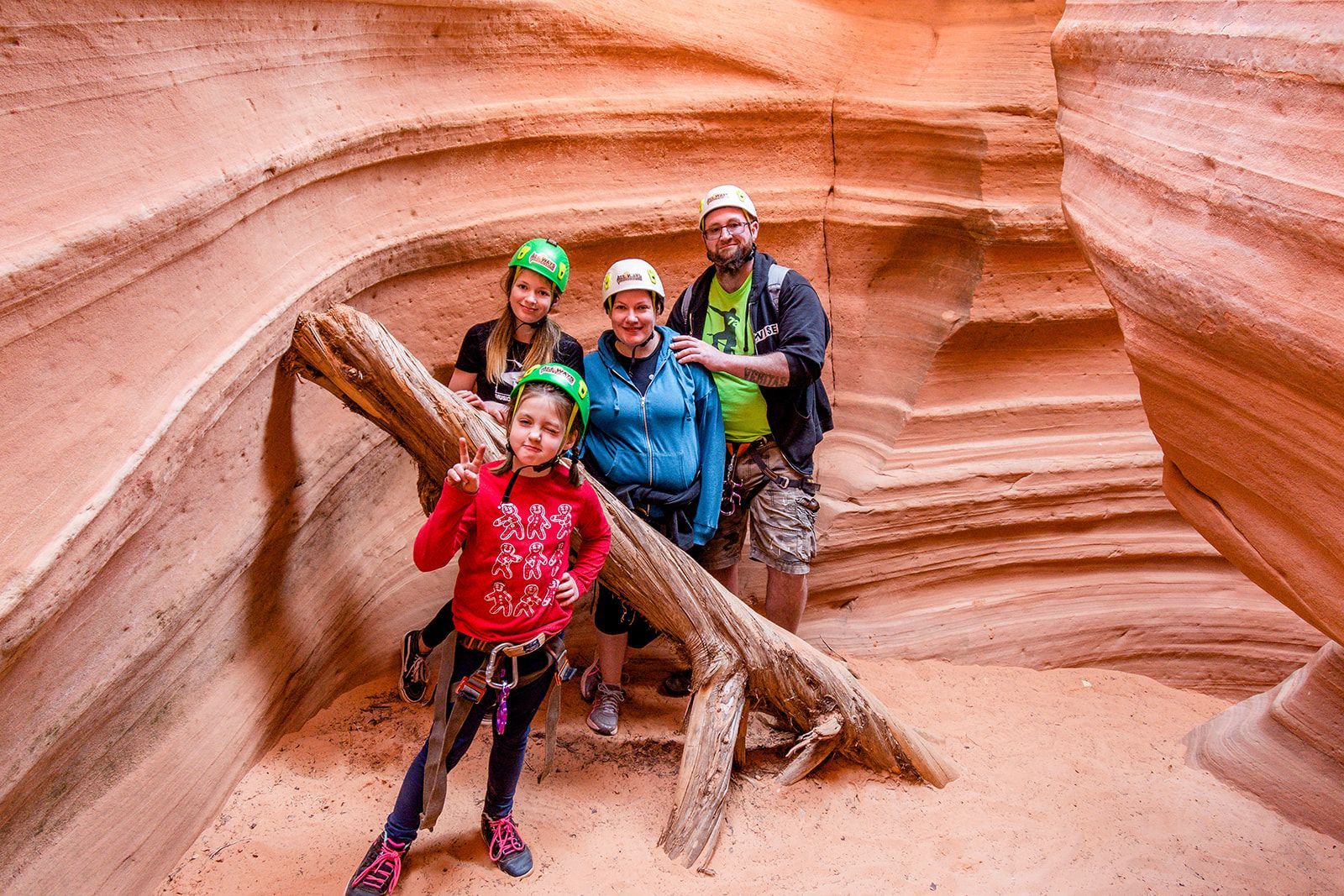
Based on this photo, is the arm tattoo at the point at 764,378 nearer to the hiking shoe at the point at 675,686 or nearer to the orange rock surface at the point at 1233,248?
the orange rock surface at the point at 1233,248

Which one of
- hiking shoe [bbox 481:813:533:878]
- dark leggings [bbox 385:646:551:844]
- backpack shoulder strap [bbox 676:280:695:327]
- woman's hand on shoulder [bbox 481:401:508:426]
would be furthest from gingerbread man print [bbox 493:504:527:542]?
backpack shoulder strap [bbox 676:280:695:327]

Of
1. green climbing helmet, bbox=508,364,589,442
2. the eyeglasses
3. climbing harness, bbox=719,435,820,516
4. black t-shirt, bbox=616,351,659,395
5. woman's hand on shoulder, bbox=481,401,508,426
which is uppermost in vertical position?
the eyeglasses

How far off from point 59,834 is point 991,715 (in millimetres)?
3465

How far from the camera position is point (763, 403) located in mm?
3775

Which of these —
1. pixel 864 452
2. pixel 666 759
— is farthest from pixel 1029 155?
pixel 666 759

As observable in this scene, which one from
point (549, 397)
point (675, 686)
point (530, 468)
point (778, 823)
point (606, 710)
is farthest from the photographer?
point (675, 686)

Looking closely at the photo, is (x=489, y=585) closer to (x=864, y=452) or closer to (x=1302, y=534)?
(x=1302, y=534)

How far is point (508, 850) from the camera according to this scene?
9.88 ft

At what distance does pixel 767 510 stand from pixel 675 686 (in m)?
0.85

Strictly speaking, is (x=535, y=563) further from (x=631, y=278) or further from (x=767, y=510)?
(x=767, y=510)

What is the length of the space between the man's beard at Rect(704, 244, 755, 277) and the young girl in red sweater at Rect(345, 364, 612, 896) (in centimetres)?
111

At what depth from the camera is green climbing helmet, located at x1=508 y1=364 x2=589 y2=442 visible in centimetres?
268

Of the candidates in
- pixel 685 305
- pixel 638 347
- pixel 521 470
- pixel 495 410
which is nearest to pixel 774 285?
pixel 685 305

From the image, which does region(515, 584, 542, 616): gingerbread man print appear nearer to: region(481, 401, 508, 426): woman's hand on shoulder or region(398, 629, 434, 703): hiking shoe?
region(481, 401, 508, 426): woman's hand on shoulder
